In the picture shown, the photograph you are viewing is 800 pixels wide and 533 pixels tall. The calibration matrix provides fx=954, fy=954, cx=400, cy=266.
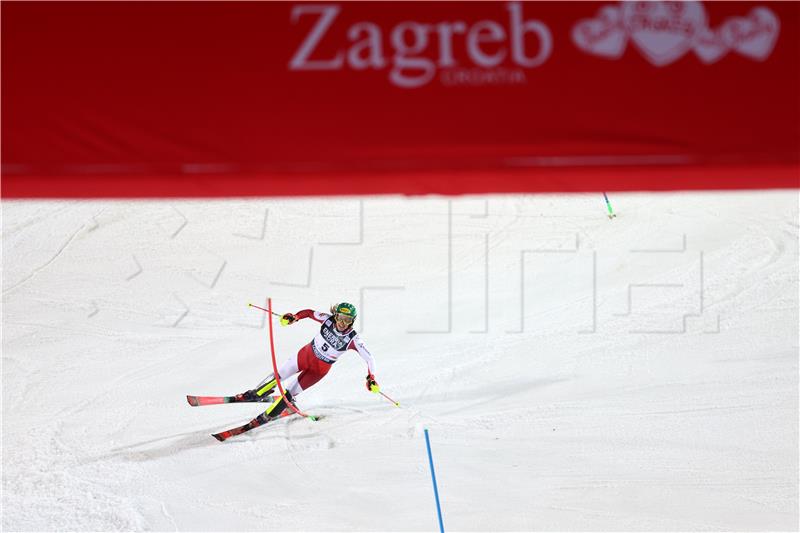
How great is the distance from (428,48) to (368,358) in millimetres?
4134

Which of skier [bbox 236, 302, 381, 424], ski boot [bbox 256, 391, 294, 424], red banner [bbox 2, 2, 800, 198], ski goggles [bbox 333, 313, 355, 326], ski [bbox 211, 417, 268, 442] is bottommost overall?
ski [bbox 211, 417, 268, 442]

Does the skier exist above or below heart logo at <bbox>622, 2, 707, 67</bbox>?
below

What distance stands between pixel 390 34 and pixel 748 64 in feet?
4.81

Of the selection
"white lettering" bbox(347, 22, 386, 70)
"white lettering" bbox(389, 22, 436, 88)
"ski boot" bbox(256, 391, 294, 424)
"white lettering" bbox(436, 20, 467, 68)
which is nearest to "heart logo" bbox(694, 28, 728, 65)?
"white lettering" bbox(436, 20, 467, 68)

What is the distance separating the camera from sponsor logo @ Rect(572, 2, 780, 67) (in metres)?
3.88

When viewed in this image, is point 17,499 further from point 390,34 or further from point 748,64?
point 748,64

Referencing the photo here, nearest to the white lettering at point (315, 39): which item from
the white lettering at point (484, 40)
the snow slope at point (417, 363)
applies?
the white lettering at point (484, 40)

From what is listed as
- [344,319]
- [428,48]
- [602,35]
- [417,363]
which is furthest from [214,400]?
[602,35]

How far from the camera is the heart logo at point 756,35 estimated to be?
390 cm

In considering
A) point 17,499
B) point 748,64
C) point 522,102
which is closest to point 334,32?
point 522,102

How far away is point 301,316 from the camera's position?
7.74 metres

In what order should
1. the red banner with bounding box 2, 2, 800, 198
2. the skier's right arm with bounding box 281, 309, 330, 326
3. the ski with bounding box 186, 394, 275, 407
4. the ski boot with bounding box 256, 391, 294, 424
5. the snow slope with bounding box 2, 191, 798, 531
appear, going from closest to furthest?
the red banner with bounding box 2, 2, 800, 198
the snow slope with bounding box 2, 191, 798, 531
the skier's right arm with bounding box 281, 309, 330, 326
the ski boot with bounding box 256, 391, 294, 424
the ski with bounding box 186, 394, 275, 407

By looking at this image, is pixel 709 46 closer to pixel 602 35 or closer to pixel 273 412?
pixel 602 35

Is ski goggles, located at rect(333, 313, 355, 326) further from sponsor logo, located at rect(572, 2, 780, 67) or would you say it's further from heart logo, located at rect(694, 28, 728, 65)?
heart logo, located at rect(694, 28, 728, 65)
